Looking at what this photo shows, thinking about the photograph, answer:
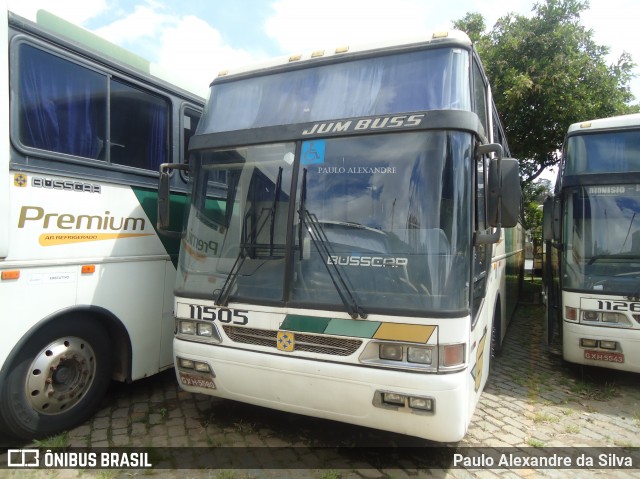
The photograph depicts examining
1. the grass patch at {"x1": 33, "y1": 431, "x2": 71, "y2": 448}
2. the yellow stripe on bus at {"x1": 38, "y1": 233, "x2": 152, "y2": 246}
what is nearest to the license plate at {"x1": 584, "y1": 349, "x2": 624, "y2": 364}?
the yellow stripe on bus at {"x1": 38, "y1": 233, "x2": 152, "y2": 246}

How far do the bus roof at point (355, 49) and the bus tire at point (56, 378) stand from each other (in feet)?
8.81

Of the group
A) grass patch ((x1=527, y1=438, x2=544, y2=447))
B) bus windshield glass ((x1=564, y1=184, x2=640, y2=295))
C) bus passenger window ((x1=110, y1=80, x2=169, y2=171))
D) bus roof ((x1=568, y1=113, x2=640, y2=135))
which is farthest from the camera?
bus roof ((x1=568, y1=113, x2=640, y2=135))

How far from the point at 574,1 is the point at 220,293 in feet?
39.2

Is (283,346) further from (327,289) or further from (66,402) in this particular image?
(66,402)

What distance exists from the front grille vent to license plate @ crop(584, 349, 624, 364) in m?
3.72

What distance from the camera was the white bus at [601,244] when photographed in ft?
16.8

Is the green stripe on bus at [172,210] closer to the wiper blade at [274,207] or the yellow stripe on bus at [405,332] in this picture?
the wiper blade at [274,207]

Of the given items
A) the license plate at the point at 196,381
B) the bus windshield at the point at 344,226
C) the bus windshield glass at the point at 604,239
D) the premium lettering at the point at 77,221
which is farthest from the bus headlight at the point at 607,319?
the premium lettering at the point at 77,221

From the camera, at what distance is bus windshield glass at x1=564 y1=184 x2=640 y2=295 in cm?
523

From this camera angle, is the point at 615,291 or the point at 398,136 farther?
the point at 615,291

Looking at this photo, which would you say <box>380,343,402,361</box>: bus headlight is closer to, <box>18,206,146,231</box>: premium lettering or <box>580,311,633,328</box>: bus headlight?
<box>18,206,146,231</box>: premium lettering

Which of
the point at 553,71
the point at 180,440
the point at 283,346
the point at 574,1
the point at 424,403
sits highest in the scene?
the point at 574,1

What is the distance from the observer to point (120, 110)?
4328 millimetres

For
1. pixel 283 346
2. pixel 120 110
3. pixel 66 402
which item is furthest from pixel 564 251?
pixel 66 402
